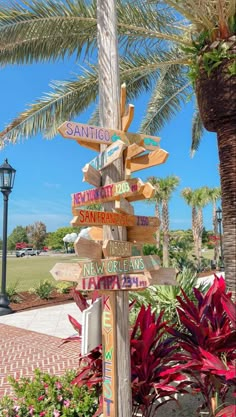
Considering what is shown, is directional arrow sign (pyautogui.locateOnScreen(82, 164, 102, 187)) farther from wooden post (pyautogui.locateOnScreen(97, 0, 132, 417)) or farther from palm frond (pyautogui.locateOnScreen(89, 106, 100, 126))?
palm frond (pyautogui.locateOnScreen(89, 106, 100, 126))

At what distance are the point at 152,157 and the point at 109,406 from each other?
79.8 inches

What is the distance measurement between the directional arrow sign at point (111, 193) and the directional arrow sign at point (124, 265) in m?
0.49

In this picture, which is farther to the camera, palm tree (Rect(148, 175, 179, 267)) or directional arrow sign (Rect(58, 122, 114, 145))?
palm tree (Rect(148, 175, 179, 267))

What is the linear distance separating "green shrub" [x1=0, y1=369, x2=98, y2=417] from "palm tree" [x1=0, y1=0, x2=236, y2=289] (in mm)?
3166

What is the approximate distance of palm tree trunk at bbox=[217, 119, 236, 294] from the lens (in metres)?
5.93

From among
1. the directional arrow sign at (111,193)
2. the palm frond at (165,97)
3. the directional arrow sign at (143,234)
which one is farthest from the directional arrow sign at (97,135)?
the palm frond at (165,97)

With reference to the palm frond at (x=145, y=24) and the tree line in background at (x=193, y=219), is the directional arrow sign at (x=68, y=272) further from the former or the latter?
the tree line in background at (x=193, y=219)

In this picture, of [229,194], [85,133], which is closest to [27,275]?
[229,194]

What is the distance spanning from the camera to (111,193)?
2975mm

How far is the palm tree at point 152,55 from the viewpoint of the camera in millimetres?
6059

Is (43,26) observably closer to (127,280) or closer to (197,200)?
(127,280)

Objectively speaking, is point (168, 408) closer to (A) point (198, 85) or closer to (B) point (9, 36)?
(A) point (198, 85)

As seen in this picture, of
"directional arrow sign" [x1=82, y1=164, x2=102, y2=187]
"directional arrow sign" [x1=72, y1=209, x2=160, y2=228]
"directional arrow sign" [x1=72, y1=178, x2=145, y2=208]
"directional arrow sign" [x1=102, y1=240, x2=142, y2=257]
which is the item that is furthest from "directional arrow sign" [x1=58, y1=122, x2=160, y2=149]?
"directional arrow sign" [x1=102, y1=240, x2=142, y2=257]

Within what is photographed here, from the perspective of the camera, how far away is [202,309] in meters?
3.77
